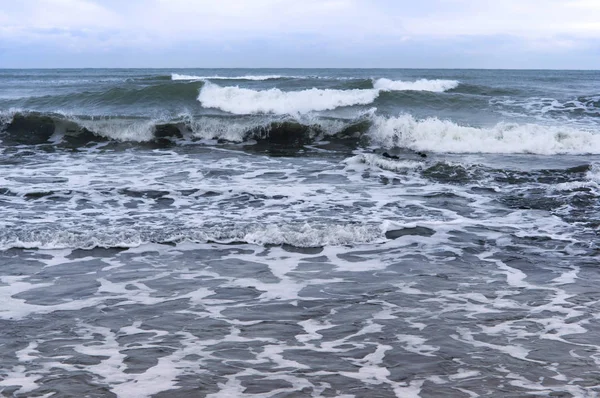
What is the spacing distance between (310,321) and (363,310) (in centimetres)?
50

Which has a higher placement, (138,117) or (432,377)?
(138,117)

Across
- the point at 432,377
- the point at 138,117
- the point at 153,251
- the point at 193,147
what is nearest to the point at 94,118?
the point at 138,117

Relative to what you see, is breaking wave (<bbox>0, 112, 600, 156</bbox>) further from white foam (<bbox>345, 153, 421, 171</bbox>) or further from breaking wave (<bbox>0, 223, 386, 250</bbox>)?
breaking wave (<bbox>0, 223, 386, 250</bbox>)

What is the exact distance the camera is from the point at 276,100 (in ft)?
68.4

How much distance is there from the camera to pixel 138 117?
1772 cm

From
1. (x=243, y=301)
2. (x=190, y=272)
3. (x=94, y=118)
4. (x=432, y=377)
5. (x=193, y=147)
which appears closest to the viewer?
(x=432, y=377)

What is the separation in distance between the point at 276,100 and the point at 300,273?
1523 cm

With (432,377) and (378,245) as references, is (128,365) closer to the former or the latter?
(432,377)

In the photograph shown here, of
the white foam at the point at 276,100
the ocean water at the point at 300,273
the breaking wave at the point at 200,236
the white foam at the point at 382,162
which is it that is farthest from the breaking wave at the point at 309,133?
the breaking wave at the point at 200,236

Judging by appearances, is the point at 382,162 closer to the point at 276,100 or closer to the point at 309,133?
the point at 309,133

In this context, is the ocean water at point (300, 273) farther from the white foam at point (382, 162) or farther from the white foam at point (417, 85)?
the white foam at point (417, 85)

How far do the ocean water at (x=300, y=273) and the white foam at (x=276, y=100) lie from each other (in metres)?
6.01

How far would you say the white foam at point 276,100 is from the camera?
20.3 m

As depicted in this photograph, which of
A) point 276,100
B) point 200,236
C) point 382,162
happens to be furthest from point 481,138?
point 200,236
